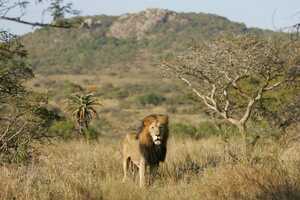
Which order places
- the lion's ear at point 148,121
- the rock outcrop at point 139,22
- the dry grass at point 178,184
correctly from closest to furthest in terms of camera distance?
1. the dry grass at point 178,184
2. the lion's ear at point 148,121
3. the rock outcrop at point 139,22

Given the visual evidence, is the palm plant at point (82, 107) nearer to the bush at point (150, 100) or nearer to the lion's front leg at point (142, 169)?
the lion's front leg at point (142, 169)

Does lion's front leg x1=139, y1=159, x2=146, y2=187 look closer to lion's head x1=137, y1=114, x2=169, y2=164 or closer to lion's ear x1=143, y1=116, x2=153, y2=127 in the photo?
lion's head x1=137, y1=114, x2=169, y2=164

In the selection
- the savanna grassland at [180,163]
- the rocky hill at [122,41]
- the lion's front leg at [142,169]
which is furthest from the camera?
→ the rocky hill at [122,41]

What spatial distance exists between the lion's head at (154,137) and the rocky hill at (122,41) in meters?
90.9

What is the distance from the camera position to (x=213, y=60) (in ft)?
47.6

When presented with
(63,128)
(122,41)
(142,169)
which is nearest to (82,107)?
(63,128)

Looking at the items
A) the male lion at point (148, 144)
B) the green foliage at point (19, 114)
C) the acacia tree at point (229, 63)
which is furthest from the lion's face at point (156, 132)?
the acacia tree at point (229, 63)

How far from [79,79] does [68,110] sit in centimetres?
5498

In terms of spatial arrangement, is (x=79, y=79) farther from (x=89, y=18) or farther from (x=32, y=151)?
(x=89, y=18)

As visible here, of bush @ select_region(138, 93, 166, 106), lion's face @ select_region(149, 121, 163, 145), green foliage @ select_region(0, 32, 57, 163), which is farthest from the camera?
bush @ select_region(138, 93, 166, 106)

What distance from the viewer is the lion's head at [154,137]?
34.3 feet

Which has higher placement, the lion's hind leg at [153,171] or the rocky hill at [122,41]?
the rocky hill at [122,41]

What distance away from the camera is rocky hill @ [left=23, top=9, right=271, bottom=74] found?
11262 centimetres

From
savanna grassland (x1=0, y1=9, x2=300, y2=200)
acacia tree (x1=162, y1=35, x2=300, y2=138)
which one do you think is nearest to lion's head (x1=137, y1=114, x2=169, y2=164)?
savanna grassland (x1=0, y1=9, x2=300, y2=200)
